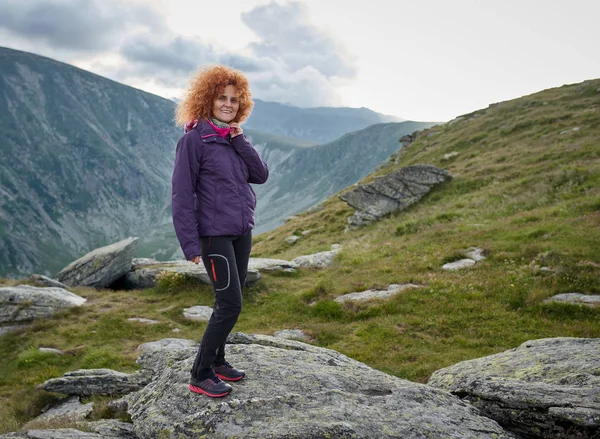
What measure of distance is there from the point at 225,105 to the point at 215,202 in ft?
6.30

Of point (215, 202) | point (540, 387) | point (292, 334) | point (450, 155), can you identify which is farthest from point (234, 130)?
point (450, 155)

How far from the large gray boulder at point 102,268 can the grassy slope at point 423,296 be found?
3.88 meters

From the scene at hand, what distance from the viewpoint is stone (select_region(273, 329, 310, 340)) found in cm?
1587

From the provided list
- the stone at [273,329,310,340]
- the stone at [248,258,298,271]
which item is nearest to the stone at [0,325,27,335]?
the stone at [248,258,298,271]

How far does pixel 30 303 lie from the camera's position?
22.0 meters

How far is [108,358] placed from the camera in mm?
15914

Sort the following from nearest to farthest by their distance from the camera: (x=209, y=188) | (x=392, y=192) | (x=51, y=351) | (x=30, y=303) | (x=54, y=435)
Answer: (x=54, y=435) → (x=209, y=188) → (x=51, y=351) → (x=30, y=303) → (x=392, y=192)

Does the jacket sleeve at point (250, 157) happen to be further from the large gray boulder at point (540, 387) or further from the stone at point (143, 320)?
the stone at point (143, 320)

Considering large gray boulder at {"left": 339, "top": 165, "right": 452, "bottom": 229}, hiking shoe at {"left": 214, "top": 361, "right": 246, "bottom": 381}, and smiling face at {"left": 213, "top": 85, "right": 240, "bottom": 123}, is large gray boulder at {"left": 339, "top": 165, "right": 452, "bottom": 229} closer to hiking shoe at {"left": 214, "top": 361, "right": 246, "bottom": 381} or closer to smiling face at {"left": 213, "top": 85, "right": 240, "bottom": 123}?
smiling face at {"left": 213, "top": 85, "right": 240, "bottom": 123}

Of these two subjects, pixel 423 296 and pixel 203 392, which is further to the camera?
pixel 423 296

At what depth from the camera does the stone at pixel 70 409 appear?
1004 cm

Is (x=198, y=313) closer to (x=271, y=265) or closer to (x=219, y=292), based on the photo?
(x=271, y=265)

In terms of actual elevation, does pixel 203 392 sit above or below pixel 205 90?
below

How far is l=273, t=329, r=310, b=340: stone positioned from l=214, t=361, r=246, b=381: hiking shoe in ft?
27.3
